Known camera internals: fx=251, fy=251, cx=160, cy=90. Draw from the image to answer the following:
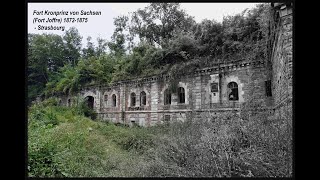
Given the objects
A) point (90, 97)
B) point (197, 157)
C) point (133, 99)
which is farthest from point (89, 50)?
point (197, 157)

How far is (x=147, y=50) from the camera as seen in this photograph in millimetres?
17703

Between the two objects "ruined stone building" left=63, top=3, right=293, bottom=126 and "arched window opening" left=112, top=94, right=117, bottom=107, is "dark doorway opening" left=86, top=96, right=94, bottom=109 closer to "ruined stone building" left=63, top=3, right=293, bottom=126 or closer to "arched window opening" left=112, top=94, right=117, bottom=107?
"ruined stone building" left=63, top=3, right=293, bottom=126

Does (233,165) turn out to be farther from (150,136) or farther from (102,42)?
(102,42)

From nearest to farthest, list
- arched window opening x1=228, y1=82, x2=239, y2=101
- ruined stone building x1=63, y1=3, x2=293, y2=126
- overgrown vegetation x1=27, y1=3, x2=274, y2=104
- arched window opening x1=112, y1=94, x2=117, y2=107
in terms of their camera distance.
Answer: ruined stone building x1=63, y1=3, x2=293, y2=126
arched window opening x1=228, y1=82, x2=239, y2=101
overgrown vegetation x1=27, y1=3, x2=274, y2=104
arched window opening x1=112, y1=94, x2=117, y2=107

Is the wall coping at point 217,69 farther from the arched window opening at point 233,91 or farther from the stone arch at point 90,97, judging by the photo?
the stone arch at point 90,97

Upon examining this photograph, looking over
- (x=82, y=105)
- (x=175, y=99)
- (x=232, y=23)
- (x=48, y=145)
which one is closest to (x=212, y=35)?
(x=232, y=23)

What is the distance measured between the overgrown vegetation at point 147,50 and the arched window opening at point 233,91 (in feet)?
4.50

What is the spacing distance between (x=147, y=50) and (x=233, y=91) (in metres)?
7.08

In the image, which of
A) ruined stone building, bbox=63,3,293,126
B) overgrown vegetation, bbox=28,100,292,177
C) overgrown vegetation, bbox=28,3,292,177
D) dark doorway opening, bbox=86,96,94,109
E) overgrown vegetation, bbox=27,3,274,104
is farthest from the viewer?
dark doorway opening, bbox=86,96,94,109

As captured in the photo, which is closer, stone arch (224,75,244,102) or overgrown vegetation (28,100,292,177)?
overgrown vegetation (28,100,292,177)

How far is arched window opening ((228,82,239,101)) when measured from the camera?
1327 centimetres

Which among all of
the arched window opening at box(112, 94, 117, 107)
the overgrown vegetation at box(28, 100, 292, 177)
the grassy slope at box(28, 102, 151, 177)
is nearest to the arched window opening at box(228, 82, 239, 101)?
the overgrown vegetation at box(28, 100, 292, 177)

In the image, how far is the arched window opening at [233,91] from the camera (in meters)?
13.3

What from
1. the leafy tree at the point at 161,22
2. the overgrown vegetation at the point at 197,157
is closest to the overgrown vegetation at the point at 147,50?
the leafy tree at the point at 161,22
